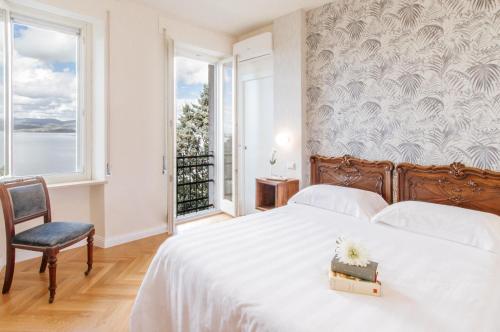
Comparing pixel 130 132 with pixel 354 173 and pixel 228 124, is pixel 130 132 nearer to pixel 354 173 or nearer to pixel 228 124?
pixel 228 124

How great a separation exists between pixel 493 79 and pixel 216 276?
2.38m

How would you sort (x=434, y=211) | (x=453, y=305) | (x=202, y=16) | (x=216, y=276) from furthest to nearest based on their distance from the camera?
(x=202, y=16) → (x=434, y=211) → (x=216, y=276) → (x=453, y=305)

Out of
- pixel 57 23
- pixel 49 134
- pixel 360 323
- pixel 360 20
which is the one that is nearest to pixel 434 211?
pixel 360 323

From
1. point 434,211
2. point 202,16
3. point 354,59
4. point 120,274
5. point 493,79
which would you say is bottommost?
point 120,274

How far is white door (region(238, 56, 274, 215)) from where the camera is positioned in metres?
3.82

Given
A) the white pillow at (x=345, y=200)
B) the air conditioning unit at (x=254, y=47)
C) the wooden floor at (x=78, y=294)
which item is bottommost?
the wooden floor at (x=78, y=294)

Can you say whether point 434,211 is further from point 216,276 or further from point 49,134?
point 49,134

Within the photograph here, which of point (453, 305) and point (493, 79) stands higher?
point (493, 79)

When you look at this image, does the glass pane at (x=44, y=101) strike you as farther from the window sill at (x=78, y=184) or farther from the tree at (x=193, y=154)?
the tree at (x=193, y=154)

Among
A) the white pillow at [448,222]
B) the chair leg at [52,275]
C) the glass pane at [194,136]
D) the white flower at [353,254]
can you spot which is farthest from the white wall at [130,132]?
the white flower at [353,254]

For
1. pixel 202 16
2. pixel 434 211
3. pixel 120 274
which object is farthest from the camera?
pixel 202 16

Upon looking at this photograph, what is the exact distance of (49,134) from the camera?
301 centimetres

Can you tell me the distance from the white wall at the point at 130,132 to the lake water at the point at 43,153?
10.1 inches

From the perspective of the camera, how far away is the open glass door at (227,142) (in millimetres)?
4098
